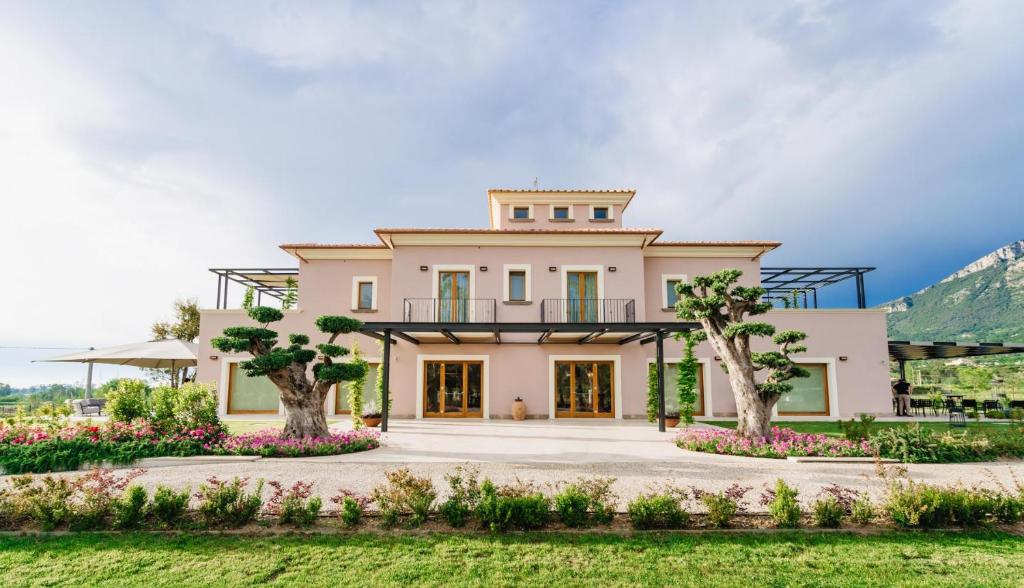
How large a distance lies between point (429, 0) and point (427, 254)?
26.8 feet

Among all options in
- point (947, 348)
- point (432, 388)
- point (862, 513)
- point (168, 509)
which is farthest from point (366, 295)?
point (947, 348)

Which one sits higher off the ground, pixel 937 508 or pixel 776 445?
pixel 937 508

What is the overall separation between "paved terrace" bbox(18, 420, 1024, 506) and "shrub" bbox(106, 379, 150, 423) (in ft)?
9.51

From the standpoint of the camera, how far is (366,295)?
1725 centimetres

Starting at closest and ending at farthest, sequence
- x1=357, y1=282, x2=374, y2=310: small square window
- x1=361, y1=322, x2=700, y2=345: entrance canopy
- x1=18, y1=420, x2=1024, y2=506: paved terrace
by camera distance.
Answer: x1=18, y1=420, x2=1024, y2=506: paved terrace → x1=361, y1=322, x2=700, y2=345: entrance canopy → x1=357, y1=282, x2=374, y2=310: small square window

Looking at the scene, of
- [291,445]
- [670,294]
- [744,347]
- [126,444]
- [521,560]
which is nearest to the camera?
[521,560]

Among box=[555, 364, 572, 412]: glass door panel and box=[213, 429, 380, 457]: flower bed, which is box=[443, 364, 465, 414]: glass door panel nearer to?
box=[555, 364, 572, 412]: glass door panel

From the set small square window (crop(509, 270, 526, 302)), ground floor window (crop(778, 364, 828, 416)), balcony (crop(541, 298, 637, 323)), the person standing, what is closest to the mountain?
the person standing

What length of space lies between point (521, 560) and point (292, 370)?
7.30m

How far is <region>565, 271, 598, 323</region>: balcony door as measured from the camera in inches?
→ 623

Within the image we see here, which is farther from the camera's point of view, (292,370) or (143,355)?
(143,355)

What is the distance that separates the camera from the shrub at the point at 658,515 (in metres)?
4.75

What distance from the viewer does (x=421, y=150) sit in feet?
52.7

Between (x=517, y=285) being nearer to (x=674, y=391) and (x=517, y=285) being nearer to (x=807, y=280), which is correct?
(x=674, y=391)
